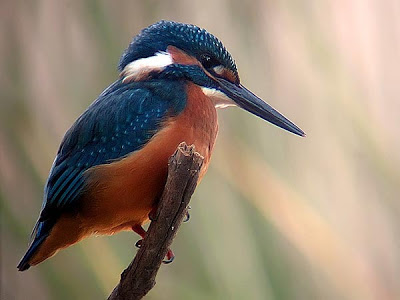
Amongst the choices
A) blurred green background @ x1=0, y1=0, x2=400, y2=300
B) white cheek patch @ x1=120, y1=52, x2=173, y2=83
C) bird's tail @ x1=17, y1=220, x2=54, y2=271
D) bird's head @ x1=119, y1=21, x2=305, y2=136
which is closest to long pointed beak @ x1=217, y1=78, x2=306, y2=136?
bird's head @ x1=119, y1=21, x2=305, y2=136

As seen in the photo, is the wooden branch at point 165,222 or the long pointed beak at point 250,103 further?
the long pointed beak at point 250,103

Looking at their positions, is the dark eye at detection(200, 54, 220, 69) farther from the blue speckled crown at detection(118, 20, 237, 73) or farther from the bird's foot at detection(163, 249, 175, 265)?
the bird's foot at detection(163, 249, 175, 265)

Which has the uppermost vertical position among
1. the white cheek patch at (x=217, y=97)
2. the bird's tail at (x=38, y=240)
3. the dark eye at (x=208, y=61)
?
the dark eye at (x=208, y=61)

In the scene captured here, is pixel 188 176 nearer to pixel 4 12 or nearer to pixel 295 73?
pixel 295 73

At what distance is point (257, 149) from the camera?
173cm

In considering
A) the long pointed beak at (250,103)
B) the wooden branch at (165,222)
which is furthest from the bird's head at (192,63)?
the wooden branch at (165,222)

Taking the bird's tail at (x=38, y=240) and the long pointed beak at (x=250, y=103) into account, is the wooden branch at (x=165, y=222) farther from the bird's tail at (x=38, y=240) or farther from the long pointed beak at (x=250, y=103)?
the long pointed beak at (x=250, y=103)

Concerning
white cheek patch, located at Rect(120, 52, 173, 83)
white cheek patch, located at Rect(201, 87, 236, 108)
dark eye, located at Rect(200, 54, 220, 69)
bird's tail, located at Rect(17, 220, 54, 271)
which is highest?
white cheek patch, located at Rect(120, 52, 173, 83)

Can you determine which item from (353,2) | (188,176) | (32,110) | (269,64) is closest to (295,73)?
(269,64)

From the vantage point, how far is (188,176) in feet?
3.46

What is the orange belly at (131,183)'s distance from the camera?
4.02 ft

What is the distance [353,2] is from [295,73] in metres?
0.29

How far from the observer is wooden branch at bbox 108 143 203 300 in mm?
1050

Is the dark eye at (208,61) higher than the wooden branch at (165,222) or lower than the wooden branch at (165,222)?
higher
